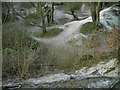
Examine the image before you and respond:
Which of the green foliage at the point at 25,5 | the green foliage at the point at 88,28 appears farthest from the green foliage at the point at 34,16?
the green foliage at the point at 88,28

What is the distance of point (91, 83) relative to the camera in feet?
10.5

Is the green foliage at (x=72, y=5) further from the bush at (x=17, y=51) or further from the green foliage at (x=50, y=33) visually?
the bush at (x=17, y=51)

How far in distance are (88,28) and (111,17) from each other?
28cm

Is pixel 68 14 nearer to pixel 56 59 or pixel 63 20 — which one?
pixel 63 20

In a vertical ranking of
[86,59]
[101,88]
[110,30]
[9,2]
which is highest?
[9,2]

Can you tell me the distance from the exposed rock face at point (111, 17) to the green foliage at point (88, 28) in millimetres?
110

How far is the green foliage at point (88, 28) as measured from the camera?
3.31 m

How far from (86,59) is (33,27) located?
0.58 meters

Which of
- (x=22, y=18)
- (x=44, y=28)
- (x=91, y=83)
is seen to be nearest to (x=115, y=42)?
(x=91, y=83)

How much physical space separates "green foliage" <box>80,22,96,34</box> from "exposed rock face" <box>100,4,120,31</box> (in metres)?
0.11

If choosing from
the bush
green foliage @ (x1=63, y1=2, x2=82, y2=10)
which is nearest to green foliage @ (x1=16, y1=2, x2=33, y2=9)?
the bush

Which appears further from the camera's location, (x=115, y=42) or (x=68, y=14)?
(x=68, y=14)

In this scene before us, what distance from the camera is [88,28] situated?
3.34 metres

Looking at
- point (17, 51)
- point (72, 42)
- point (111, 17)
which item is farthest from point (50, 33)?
point (111, 17)
